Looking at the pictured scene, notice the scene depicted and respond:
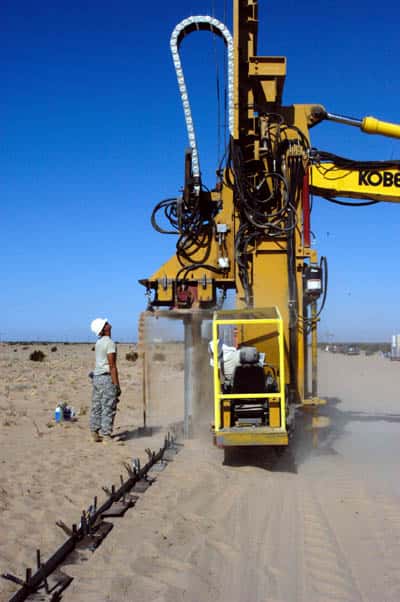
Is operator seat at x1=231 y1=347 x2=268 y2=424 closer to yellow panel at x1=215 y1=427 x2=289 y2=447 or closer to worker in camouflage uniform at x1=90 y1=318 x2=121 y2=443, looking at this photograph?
yellow panel at x1=215 y1=427 x2=289 y2=447

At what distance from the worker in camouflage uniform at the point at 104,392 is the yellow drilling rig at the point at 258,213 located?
43.9 inches

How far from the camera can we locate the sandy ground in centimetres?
476

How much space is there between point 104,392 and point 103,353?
2.12 ft

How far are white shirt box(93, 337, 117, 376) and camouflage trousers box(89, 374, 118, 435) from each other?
11 cm

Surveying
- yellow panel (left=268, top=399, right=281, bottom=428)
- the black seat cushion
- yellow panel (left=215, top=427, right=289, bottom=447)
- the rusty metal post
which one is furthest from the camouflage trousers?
yellow panel (left=268, top=399, right=281, bottom=428)

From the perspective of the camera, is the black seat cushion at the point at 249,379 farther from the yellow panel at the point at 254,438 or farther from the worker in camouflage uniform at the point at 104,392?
the worker in camouflage uniform at the point at 104,392

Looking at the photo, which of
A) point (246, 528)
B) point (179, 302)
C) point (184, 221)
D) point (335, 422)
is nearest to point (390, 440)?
point (335, 422)

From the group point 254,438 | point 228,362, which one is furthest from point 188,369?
point 254,438

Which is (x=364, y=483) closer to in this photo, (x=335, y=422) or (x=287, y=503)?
(x=287, y=503)

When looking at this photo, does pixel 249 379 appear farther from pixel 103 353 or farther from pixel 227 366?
pixel 103 353

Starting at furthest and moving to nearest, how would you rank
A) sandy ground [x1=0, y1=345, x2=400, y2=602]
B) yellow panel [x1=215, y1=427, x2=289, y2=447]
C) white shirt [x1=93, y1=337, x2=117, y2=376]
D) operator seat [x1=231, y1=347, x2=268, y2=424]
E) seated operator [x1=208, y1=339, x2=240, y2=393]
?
1. white shirt [x1=93, y1=337, x2=117, y2=376]
2. seated operator [x1=208, y1=339, x2=240, y2=393]
3. operator seat [x1=231, y1=347, x2=268, y2=424]
4. yellow panel [x1=215, y1=427, x2=289, y2=447]
5. sandy ground [x1=0, y1=345, x2=400, y2=602]

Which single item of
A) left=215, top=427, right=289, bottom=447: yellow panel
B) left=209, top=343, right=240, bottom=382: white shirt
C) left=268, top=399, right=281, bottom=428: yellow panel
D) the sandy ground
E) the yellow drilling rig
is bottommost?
the sandy ground

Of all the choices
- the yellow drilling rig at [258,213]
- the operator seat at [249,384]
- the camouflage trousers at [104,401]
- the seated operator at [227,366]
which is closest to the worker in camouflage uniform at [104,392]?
the camouflage trousers at [104,401]

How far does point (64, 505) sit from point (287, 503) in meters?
2.38
